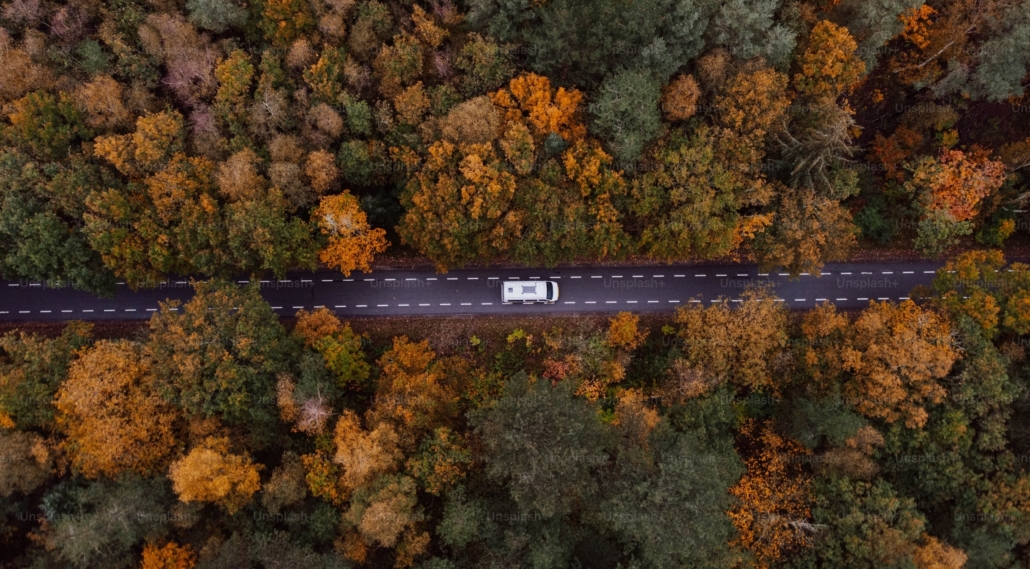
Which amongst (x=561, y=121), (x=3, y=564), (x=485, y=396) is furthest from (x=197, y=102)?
(x=3, y=564)

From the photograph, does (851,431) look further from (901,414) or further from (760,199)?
(760,199)

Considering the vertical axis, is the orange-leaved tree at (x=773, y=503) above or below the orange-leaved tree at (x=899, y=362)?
below

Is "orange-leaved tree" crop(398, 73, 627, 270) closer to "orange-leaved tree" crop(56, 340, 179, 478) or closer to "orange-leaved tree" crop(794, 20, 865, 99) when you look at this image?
"orange-leaved tree" crop(794, 20, 865, 99)

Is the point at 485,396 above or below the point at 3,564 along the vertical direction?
above

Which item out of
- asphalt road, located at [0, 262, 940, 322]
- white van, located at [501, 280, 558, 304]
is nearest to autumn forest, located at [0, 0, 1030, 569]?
white van, located at [501, 280, 558, 304]

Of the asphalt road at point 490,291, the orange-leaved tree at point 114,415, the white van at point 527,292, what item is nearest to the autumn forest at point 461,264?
the orange-leaved tree at point 114,415

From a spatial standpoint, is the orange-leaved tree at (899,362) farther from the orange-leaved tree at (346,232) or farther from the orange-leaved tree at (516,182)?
the orange-leaved tree at (346,232)
